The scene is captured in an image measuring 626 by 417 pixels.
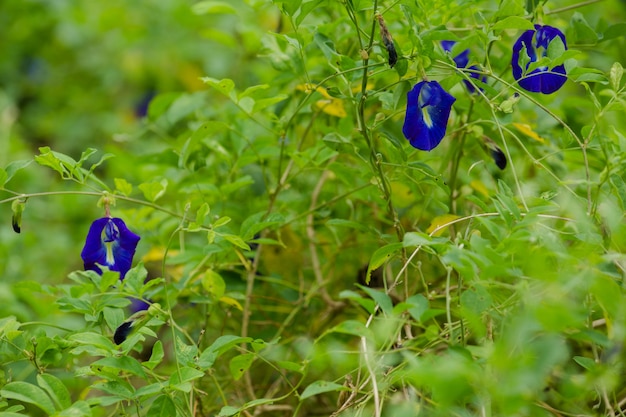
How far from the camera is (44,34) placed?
3439mm

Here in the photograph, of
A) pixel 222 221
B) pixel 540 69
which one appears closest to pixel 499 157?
pixel 540 69

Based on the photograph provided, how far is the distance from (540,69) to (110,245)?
74cm

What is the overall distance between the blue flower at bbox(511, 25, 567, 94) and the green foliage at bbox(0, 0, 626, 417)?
21 millimetres

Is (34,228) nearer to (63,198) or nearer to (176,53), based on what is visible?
(63,198)

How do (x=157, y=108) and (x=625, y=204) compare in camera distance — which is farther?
(x=157, y=108)

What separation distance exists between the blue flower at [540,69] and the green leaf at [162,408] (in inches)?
25.1

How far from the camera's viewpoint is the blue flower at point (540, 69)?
104 cm

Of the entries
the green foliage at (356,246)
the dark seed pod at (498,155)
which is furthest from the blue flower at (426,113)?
the dark seed pod at (498,155)

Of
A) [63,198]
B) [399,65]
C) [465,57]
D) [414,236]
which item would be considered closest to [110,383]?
[414,236]

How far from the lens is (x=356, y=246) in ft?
4.89

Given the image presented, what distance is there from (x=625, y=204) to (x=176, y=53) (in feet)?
8.50

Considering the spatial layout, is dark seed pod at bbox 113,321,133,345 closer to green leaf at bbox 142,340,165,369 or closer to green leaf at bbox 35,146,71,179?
green leaf at bbox 142,340,165,369

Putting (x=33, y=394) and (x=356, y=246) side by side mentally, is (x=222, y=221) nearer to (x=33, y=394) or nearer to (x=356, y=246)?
(x=33, y=394)

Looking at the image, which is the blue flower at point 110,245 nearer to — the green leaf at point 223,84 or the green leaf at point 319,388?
the green leaf at point 223,84
